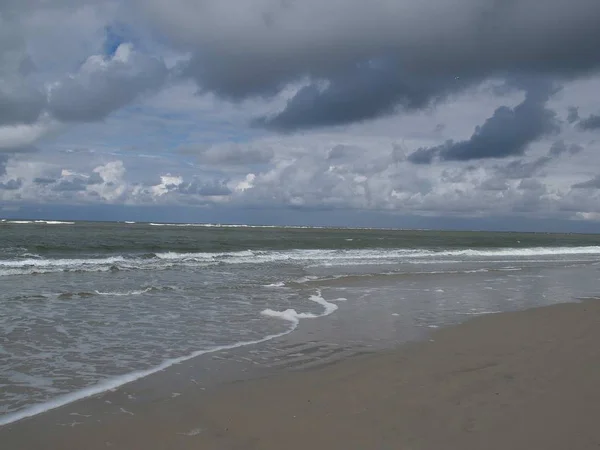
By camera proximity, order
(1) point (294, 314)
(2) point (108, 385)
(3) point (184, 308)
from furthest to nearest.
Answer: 1. (3) point (184, 308)
2. (1) point (294, 314)
3. (2) point (108, 385)

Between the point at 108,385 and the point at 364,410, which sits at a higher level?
the point at 364,410

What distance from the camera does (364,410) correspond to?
16.1 feet

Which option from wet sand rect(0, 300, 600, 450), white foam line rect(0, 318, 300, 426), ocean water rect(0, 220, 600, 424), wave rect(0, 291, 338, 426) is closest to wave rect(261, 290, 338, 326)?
ocean water rect(0, 220, 600, 424)

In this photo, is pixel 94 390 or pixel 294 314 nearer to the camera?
pixel 94 390

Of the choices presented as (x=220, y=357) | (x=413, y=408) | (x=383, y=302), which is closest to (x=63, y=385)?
(x=220, y=357)

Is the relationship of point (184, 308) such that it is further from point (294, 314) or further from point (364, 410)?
point (364, 410)

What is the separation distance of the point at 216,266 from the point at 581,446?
20407 millimetres

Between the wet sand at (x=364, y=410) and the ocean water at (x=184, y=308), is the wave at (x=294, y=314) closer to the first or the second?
the ocean water at (x=184, y=308)

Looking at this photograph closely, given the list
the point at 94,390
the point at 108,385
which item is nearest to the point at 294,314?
the point at 108,385

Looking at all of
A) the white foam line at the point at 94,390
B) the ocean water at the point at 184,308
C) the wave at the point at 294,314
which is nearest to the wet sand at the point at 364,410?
the white foam line at the point at 94,390

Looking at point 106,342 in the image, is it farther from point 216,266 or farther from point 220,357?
point 216,266

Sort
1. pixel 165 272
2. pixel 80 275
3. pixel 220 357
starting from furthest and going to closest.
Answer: pixel 165 272
pixel 80 275
pixel 220 357

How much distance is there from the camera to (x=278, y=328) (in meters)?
9.45

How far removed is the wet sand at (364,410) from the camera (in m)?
4.22
